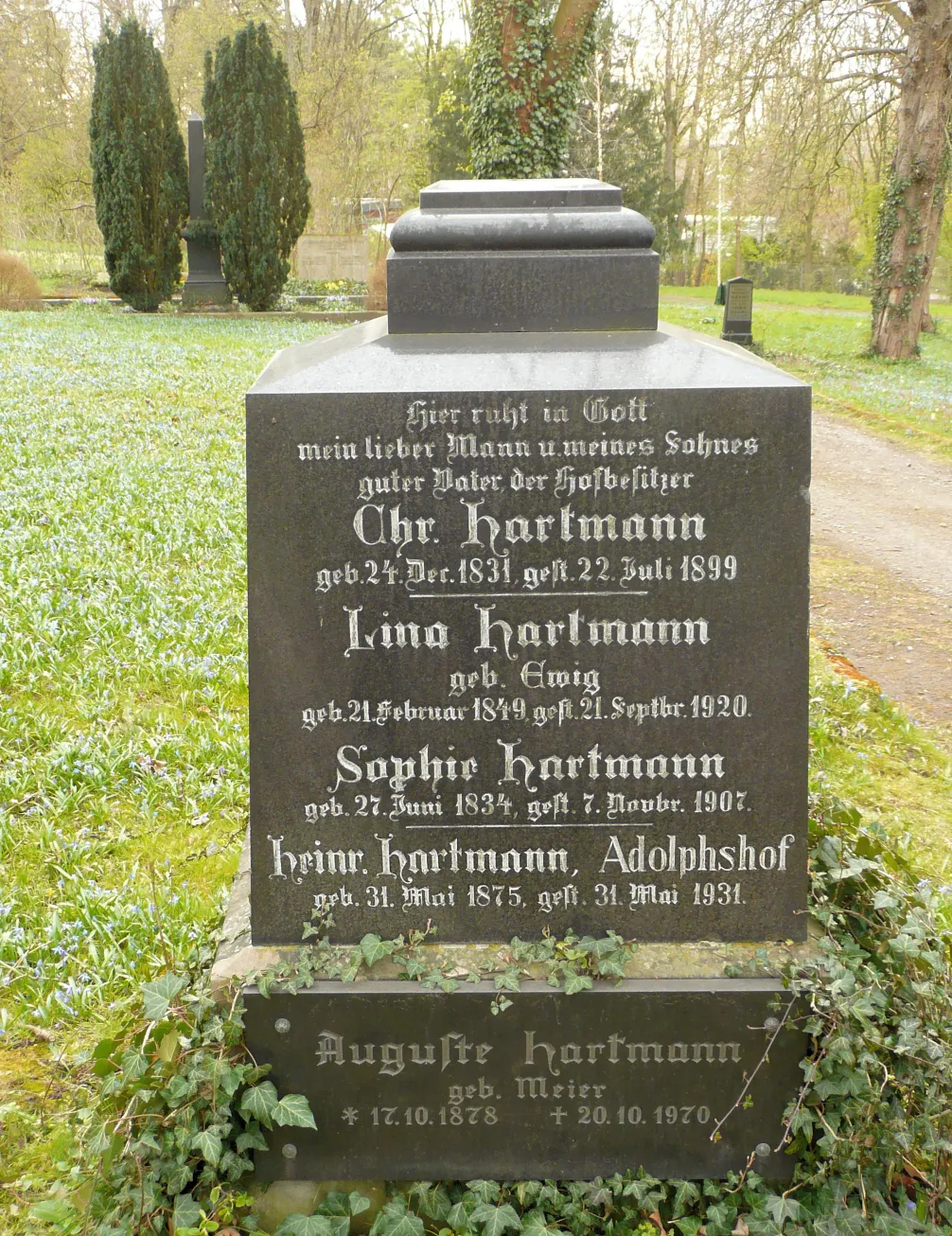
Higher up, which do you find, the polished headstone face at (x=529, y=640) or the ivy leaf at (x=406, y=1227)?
the polished headstone face at (x=529, y=640)

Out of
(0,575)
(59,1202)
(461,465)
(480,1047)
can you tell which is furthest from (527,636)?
(0,575)

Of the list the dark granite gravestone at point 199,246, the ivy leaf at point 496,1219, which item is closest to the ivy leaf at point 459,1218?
the ivy leaf at point 496,1219

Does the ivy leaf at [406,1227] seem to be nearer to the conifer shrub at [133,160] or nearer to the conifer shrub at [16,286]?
the conifer shrub at [133,160]

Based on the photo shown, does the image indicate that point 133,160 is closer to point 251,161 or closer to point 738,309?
point 251,161

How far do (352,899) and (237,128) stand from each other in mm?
23623

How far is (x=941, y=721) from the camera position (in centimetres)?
527

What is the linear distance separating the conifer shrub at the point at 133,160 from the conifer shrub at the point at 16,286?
1.77 metres

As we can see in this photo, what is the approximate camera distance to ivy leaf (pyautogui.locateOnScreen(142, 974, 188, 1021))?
7.46 ft

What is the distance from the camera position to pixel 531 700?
7.72ft

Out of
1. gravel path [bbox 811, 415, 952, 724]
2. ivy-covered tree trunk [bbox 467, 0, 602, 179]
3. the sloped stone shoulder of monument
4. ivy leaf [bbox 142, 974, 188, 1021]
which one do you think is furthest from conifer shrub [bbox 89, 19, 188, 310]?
ivy leaf [bbox 142, 974, 188, 1021]

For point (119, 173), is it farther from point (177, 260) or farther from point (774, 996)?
point (774, 996)

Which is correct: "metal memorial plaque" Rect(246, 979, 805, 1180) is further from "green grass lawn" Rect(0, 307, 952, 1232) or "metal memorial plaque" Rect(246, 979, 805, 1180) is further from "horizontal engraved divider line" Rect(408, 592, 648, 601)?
"horizontal engraved divider line" Rect(408, 592, 648, 601)

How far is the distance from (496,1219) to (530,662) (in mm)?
1173

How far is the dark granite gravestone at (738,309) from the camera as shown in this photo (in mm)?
19859
